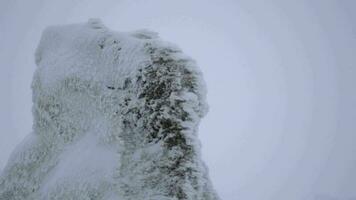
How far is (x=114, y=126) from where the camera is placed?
18.6 ft

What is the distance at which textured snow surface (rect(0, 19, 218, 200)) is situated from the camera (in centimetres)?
529

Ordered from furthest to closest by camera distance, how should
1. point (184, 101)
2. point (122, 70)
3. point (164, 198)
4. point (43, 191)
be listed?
point (43, 191), point (122, 70), point (184, 101), point (164, 198)

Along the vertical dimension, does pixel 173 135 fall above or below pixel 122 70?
below

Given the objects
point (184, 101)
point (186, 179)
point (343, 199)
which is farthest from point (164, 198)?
point (343, 199)

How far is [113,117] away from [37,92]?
2.01 metres

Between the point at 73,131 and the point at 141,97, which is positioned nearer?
the point at 141,97

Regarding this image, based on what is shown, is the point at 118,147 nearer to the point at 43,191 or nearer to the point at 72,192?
the point at 72,192

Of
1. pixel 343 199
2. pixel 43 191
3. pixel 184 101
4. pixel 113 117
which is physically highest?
pixel 184 101

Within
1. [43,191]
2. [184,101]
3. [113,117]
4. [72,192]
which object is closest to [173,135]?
[184,101]

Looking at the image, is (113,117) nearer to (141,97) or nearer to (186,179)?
(141,97)

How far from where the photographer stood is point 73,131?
6508 millimetres

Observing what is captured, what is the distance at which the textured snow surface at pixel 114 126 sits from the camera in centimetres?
529

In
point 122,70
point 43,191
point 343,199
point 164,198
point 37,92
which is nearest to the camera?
point 164,198

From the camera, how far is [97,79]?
6.28 meters
